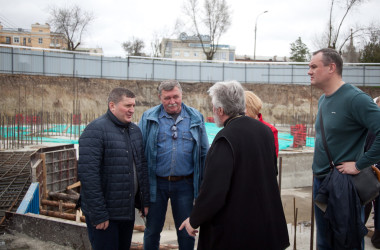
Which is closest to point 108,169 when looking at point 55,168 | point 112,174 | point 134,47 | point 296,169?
point 112,174

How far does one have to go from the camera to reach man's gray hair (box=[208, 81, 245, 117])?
7.18 feet

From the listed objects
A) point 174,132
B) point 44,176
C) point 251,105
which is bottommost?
point 44,176

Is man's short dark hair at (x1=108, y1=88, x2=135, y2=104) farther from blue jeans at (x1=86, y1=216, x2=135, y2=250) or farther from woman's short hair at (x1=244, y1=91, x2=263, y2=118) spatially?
woman's short hair at (x1=244, y1=91, x2=263, y2=118)

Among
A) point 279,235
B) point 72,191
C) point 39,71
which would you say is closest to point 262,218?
point 279,235

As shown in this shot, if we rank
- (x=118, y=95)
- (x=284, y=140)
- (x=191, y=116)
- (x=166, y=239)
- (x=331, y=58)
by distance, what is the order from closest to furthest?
(x=331, y=58), (x=118, y=95), (x=191, y=116), (x=166, y=239), (x=284, y=140)

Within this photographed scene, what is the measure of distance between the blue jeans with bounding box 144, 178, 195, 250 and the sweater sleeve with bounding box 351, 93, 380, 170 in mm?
1491

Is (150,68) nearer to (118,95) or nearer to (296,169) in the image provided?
(296,169)

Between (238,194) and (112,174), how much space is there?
121cm

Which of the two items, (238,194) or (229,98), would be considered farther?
(229,98)

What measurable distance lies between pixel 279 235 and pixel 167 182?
50.5 inches

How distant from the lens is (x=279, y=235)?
2.13 meters

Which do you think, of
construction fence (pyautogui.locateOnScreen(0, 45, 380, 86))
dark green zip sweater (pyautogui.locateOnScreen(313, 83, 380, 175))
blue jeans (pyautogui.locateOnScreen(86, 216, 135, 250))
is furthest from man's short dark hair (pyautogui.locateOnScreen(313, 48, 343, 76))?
construction fence (pyautogui.locateOnScreen(0, 45, 380, 86))

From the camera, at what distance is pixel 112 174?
2.77 m

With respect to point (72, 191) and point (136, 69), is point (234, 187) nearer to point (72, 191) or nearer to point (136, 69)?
point (72, 191)
